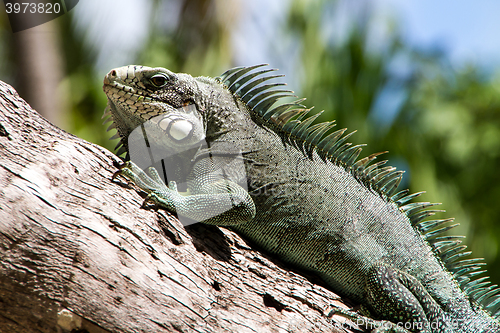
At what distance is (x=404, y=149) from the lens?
742 cm

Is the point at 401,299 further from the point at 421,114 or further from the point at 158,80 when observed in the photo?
the point at 421,114

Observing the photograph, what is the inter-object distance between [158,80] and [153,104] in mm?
221

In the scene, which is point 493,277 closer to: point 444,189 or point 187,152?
point 444,189

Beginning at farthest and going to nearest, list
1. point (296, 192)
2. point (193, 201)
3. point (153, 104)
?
point (296, 192) < point (153, 104) < point (193, 201)

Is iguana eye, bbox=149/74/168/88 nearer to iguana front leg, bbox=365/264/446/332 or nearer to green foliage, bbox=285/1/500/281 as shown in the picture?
iguana front leg, bbox=365/264/446/332

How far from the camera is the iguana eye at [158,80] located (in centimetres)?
325

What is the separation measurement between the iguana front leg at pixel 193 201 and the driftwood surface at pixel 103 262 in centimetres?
9


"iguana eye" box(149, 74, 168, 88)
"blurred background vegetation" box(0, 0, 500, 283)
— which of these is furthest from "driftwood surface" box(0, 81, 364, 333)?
"blurred background vegetation" box(0, 0, 500, 283)

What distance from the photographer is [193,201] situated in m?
2.95

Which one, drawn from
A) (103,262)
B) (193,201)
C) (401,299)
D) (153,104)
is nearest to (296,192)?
(193,201)

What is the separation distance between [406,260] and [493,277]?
18.2 feet

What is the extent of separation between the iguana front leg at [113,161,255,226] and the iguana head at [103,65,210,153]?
0.45 meters

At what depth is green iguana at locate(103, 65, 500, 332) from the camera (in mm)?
3242

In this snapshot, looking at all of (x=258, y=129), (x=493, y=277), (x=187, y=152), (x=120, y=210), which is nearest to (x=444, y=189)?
(x=493, y=277)
